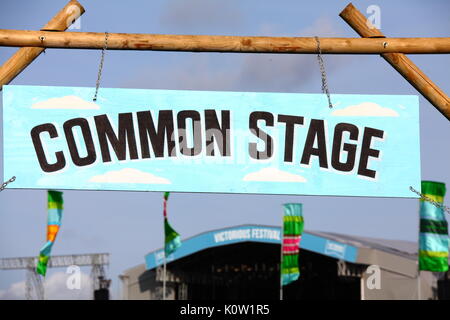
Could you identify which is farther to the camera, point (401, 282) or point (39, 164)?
point (401, 282)

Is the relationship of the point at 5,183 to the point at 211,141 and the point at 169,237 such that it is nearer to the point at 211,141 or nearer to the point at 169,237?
the point at 211,141

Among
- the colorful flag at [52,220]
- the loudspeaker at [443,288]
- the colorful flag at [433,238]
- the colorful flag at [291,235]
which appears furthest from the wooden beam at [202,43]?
the loudspeaker at [443,288]

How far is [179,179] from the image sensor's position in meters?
7.59

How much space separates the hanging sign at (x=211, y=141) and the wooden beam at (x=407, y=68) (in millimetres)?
263

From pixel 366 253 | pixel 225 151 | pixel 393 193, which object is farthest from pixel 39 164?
pixel 366 253

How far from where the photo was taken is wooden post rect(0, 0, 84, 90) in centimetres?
764

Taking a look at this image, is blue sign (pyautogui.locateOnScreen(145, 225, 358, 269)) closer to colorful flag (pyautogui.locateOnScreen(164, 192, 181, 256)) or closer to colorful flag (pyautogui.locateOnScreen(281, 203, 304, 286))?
colorful flag (pyautogui.locateOnScreen(281, 203, 304, 286))

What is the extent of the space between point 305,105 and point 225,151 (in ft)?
2.77

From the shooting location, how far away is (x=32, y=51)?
767cm

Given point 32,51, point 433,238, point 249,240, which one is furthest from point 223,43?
point 249,240

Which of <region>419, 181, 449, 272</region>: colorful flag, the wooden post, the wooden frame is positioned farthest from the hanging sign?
<region>419, 181, 449, 272</region>: colorful flag

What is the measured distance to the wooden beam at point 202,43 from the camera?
7578 mm

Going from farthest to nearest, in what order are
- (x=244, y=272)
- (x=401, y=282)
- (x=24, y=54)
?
(x=244, y=272) → (x=401, y=282) → (x=24, y=54)
